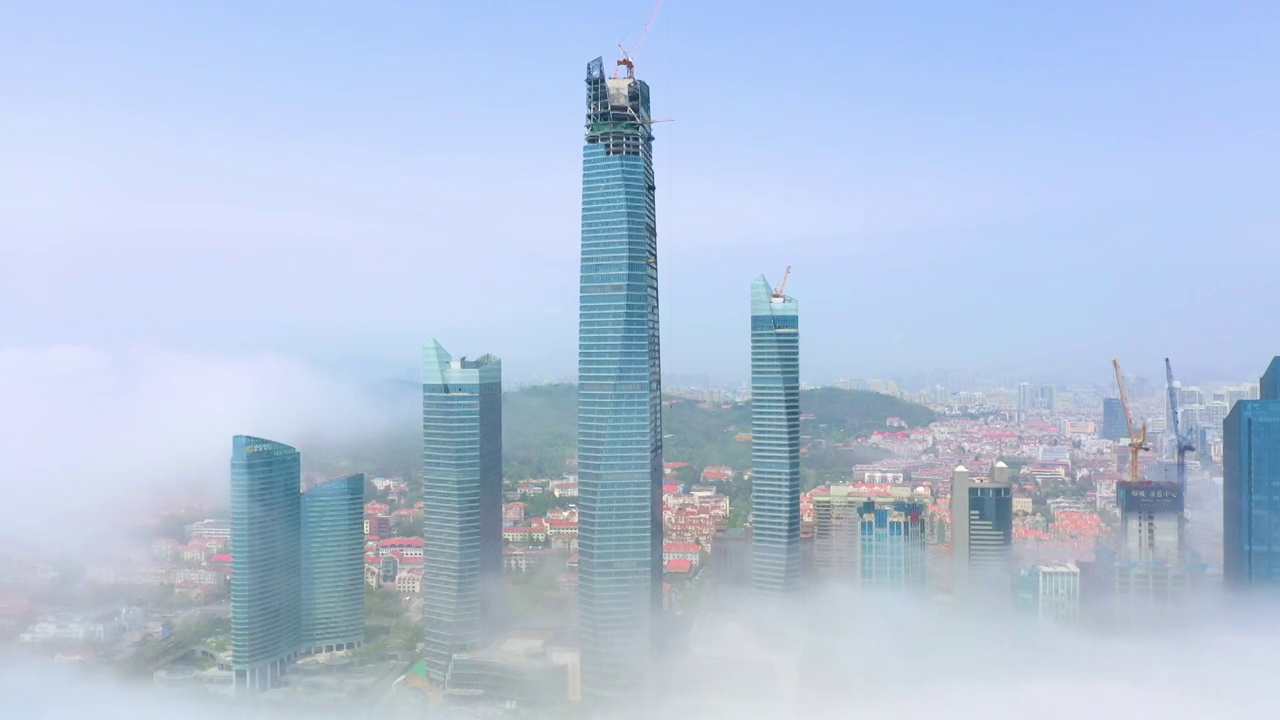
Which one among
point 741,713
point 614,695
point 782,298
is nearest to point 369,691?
point 614,695

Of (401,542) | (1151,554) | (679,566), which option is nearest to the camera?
(1151,554)

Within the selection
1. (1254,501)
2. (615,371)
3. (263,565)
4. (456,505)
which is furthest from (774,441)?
(263,565)

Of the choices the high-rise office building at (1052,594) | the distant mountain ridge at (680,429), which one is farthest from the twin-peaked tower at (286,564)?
the high-rise office building at (1052,594)

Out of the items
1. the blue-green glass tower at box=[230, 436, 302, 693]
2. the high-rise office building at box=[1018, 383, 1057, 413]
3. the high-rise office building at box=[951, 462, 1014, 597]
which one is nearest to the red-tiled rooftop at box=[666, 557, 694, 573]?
the high-rise office building at box=[951, 462, 1014, 597]

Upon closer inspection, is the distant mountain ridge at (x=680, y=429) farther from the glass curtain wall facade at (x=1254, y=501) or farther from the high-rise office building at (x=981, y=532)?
the glass curtain wall facade at (x=1254, y=501)

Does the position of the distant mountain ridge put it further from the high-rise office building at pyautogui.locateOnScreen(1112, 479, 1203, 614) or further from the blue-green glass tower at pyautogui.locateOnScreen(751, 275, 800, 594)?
the high-rise office building at pyautogui.locateOnScreen(1112, 479, 1203, 614)

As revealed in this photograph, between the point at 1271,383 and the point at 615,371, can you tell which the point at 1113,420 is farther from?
the point at 615,371
